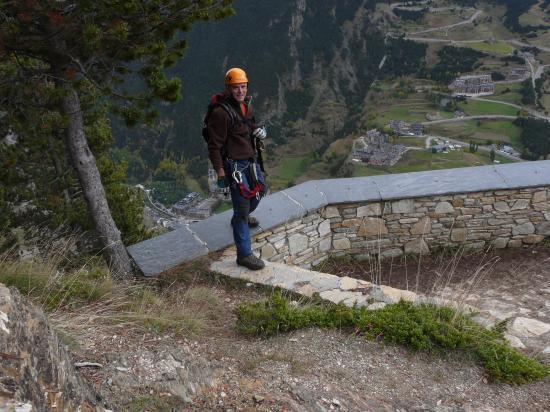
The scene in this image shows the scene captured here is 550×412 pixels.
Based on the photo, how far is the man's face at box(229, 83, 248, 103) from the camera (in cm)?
381

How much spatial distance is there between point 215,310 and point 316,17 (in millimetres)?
113202

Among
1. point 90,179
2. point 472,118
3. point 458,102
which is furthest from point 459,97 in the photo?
point 90,179

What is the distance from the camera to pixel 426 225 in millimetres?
5562

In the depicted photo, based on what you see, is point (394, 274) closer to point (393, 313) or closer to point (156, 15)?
point (393, 313)

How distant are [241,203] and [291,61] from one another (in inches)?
4021

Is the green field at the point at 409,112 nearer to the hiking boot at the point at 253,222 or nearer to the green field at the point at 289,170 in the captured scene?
the green field at the point at 289,170

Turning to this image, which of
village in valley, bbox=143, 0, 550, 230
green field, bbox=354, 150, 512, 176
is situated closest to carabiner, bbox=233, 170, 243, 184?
village in valley, bbox=143, 0, 550, 230

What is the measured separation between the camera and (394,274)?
5.47 meters

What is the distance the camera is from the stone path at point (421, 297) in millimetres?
3641

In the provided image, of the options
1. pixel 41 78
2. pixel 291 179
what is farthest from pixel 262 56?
pixel 41 78

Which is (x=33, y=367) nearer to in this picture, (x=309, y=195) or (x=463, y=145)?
Answer: (x=309, y=195)

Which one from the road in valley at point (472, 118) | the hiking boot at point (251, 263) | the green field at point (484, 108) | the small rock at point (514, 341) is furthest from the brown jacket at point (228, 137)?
the green field at point (484, 108)

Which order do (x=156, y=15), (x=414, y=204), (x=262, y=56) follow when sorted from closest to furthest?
(x=156, y=15)
(x=414, y=204)
(x=262, y=56)

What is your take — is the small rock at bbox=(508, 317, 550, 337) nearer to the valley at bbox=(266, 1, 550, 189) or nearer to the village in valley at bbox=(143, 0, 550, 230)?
the village in valley at bbox=(143, 0, 550, 230)
